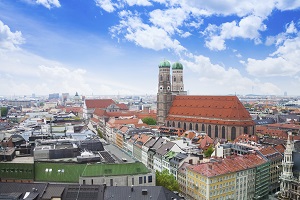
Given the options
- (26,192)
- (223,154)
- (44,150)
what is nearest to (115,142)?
(223,154)

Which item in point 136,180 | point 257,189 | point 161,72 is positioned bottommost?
point 257,189

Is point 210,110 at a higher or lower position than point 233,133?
higher

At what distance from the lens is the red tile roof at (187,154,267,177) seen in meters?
72.6

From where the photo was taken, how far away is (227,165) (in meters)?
76.9

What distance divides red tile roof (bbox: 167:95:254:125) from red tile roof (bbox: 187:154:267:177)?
181 feet

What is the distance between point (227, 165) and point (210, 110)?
7586cm

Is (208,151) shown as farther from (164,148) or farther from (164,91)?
(164,91)

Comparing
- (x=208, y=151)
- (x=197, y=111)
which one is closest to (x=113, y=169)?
(x=208, y=151)

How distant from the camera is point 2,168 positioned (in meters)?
66.3

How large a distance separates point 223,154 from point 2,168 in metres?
60.6

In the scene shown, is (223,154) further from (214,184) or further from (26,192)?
(26,192)

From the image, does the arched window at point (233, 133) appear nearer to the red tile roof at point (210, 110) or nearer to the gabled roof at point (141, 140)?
the red tile roof at point (210, 110)

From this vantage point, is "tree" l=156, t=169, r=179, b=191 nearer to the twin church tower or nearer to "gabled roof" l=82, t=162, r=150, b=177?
"gabled roof" l=82, t=162, r=150, b=177

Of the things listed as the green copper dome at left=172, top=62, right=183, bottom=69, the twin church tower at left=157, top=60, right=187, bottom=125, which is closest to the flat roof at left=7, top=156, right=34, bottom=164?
the twin church tower at left=157, top=60, right=187, bottom=125
